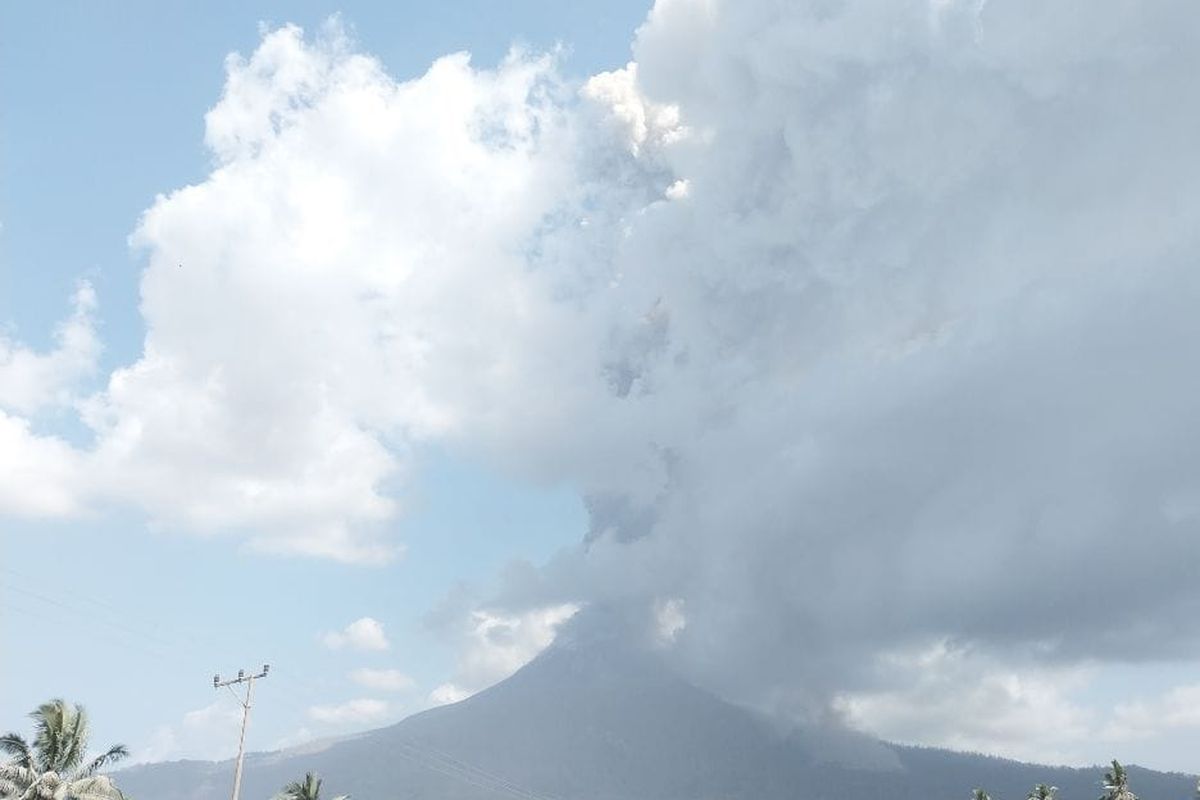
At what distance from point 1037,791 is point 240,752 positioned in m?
76.6

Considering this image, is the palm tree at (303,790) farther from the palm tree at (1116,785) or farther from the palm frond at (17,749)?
the palm tree at (1116,785)

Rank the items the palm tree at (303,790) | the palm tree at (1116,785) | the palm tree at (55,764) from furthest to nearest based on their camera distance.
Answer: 1. the palm tree at (1116,785)
2. the palm tree at (303,790)
3. the palm tree at (55,764)

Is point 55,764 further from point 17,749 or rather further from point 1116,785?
point 1116,785

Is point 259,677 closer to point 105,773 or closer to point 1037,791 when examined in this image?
point 105,773

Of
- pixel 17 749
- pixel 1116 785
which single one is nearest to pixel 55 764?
pixel 17 749

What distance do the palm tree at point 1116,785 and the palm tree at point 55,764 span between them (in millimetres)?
81646

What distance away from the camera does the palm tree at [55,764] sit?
41.3 m

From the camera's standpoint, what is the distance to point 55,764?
43.3 meters

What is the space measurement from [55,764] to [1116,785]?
8599cm

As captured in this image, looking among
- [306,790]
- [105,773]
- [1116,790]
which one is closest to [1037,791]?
[1116,790]

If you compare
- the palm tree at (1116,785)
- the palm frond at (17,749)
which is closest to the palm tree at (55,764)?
the palm frond at (17,749)

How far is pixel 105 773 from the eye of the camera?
46.9 metres

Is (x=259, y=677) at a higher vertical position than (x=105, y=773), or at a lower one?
higher

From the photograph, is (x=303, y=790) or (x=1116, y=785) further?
(x=1116, y=785)
